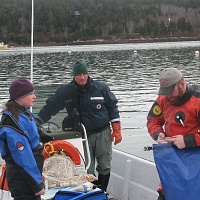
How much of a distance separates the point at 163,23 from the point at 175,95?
119 m

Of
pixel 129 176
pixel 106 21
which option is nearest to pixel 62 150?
pixel 129 176

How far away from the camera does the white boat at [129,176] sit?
3996mm

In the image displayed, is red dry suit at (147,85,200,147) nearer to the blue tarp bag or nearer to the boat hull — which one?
the blue tarp bag

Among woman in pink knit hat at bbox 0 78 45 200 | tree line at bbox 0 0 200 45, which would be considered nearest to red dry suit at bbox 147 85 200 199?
woman in pink knit hat at bbox 0 78 45 200

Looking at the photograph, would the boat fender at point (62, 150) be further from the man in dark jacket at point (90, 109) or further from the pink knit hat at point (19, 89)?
the pink knit hat at point (19, 89)

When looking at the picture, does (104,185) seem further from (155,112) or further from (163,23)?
(163,23)

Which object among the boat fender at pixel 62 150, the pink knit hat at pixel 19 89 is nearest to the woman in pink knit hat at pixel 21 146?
the pink knit hat at pixel 19 89

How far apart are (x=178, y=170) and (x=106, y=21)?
118 meters

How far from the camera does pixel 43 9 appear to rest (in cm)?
10881

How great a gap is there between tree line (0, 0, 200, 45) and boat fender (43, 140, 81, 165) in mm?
92034

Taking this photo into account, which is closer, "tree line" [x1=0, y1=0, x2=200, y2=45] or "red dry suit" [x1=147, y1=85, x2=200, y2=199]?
"red dry suit" [x1=147, y1=85, x2=200, y2=199]

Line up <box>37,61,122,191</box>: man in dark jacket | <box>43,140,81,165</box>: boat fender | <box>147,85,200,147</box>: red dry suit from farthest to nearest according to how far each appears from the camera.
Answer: <box>37,61,122,191</box>: man in dark jacket < <box>43,140,81,165</box>: boat fender < <box>147,85,200,147</box>: red dry suit

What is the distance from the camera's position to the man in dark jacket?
4160mm

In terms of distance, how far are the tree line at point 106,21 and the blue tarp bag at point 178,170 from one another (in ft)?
305
